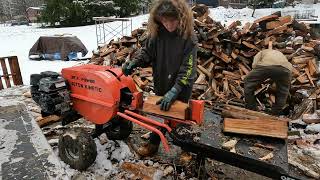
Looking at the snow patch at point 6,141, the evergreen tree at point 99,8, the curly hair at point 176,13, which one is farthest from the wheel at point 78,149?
the evergreen tree at point 99,8

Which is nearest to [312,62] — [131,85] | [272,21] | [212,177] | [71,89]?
[272,21]

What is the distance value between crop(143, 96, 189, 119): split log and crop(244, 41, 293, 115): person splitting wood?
292 centimetres

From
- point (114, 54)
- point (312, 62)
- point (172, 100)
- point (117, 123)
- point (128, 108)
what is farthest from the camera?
point (114, 54)

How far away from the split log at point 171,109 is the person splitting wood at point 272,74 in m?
2.92

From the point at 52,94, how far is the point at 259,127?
2.64 metres

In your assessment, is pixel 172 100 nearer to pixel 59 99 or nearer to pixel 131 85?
pixel 131 85

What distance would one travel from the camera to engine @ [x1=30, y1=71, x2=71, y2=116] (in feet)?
12.4

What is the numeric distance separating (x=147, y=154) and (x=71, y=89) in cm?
147

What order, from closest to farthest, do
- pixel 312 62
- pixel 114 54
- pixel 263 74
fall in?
pixel 263 74 → pixel 312 62 → pixel 114 54

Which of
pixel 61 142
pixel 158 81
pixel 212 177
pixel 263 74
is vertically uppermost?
pixel 158 81

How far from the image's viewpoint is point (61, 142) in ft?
13.2

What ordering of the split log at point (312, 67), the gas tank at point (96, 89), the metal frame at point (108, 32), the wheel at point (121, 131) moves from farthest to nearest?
the metal frame at point (108, 32), the split log at point (312, 67), the wheel at point (121, 131), the gas tank at point (96, 89)

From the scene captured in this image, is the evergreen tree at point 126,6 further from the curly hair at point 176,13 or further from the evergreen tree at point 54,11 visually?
the curly hair at point 176,13

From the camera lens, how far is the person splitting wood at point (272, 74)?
558 centimetres
